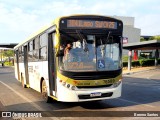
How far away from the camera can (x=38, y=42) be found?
13.4 meters

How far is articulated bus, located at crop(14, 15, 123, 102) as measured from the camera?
10047mm

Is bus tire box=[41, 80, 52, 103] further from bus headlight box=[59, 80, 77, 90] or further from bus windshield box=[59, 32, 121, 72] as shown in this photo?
bus windshield box=[59, 32, 121, 72]

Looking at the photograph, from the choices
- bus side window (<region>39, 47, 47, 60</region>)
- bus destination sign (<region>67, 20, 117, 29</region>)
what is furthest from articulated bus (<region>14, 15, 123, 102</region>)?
bus side window (<region>39, 47, 47, 60</region>)

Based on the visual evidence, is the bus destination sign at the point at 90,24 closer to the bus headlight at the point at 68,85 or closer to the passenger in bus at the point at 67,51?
the passenger in bus at the point at 67,51

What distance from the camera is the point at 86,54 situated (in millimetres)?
10156

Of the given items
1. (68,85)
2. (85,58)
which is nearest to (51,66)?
(68,85)

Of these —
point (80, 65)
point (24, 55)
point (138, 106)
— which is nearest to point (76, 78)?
point (80, 65)

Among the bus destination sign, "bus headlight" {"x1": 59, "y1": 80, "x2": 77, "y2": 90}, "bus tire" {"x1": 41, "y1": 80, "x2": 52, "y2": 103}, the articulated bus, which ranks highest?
the bus destination sign

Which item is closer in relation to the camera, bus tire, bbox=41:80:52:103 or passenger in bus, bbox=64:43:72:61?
passenger in bus, bbox=64:43:72:61

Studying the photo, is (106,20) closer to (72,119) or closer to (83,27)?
(83,27)

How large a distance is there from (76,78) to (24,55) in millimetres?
8111

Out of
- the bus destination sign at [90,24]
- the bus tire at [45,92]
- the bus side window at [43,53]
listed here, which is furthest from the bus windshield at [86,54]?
the bus tire at [45,92]

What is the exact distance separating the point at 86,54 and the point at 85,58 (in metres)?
0.15

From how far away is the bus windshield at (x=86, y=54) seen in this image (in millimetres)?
10086
